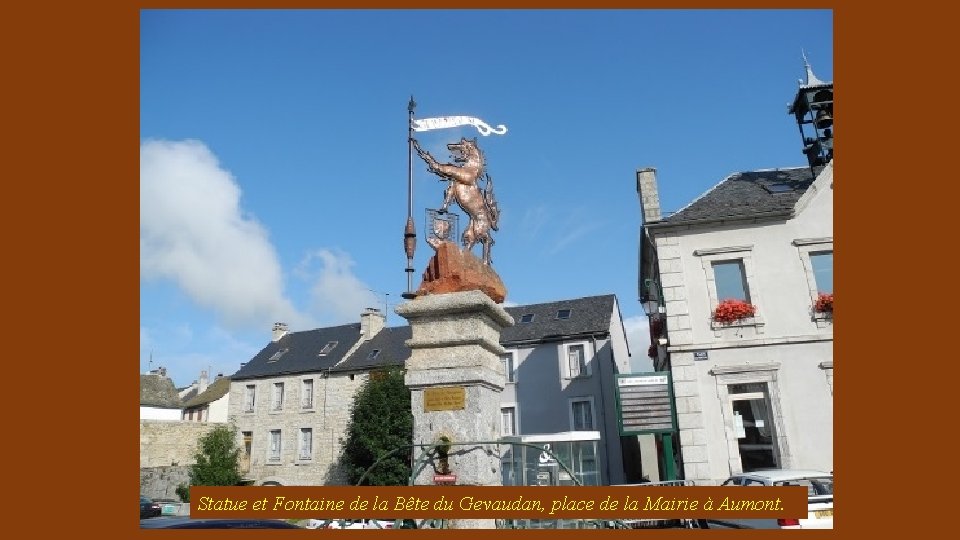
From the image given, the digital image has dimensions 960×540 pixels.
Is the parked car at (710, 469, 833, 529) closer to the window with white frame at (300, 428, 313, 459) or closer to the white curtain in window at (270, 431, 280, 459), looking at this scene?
the window with white frame at (300, 428, 313, 459)

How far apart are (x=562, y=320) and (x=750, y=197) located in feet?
46.8

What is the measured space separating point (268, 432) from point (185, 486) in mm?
5973

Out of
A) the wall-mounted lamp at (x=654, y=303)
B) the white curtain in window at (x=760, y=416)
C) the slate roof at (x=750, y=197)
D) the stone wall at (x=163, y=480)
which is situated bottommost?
the stone wall at (x=163, y=480)

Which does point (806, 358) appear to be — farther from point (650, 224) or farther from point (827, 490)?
point (827, 490)

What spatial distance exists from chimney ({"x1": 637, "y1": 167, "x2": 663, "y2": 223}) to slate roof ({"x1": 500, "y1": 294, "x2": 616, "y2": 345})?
10953mm

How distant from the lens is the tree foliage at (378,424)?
2922 cm

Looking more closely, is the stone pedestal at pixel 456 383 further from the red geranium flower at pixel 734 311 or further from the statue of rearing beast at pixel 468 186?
the red geranium flower at pixel 734 311

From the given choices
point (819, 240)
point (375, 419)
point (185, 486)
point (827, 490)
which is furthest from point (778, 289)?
point (185, 486)

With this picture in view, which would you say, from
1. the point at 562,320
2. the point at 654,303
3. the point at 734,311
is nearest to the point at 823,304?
the point at 734,311

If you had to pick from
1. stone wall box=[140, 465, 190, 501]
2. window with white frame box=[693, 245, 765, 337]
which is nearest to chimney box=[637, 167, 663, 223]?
window with white frame box=[693, 245, 765, 337]

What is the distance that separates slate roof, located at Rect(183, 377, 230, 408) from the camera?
46147mm

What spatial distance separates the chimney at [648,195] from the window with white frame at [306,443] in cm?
2477

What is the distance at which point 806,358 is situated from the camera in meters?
16.0

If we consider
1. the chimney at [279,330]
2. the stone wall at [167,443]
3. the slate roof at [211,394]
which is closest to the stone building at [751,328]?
the chimney at [279,330]
